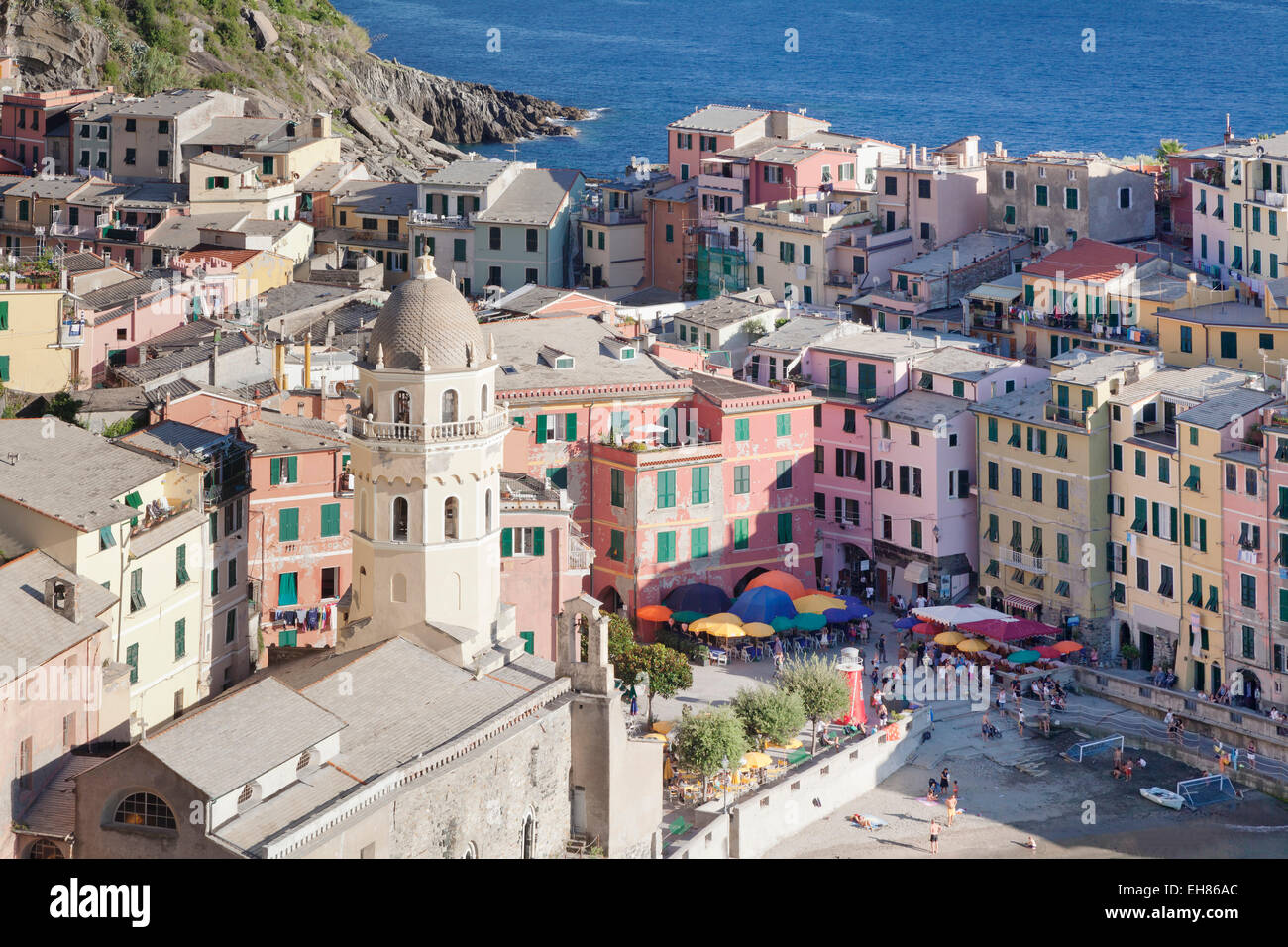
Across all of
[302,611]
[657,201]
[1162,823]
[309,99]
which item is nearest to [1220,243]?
[657,201]

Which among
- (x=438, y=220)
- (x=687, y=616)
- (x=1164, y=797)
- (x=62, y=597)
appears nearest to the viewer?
(x=62, y=597)

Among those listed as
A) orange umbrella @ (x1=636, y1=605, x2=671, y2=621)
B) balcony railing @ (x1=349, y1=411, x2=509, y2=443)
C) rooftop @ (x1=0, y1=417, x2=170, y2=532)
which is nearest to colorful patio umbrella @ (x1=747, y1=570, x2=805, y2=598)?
orange umbrella @ (x1=636, y1=605, x2=671, y2=621)

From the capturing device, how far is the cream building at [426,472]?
56.8 m

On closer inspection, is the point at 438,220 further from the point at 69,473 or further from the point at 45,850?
the point at 45,850

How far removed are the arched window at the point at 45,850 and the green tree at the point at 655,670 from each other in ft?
85.8

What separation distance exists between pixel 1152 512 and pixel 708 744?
23.2 meters

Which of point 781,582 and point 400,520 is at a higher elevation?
point 400,520

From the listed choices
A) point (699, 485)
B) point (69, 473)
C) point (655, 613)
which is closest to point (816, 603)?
point (655, 613)

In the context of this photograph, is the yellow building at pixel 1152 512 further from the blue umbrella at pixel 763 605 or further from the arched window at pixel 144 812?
the arched window at pixel 144 812

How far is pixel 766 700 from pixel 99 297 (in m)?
40.2

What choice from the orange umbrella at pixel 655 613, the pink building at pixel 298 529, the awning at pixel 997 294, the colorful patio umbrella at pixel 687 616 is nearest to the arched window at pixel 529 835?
the pink building at pixel 298 529

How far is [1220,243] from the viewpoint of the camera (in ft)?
332

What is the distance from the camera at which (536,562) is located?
71375 millimetres
